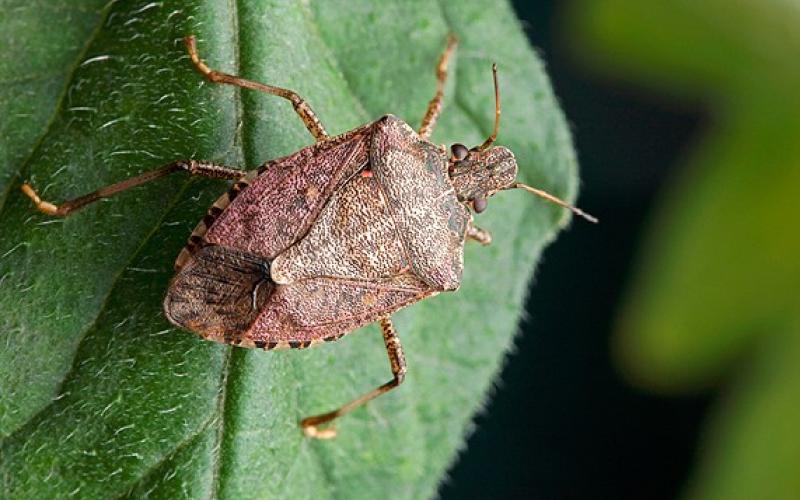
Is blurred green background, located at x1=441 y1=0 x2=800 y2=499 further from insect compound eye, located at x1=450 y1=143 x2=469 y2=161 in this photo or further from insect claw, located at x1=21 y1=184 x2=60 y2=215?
insect claw, located at x1=21 y1=184 x2=60 y2=215

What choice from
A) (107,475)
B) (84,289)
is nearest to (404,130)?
(84,289)

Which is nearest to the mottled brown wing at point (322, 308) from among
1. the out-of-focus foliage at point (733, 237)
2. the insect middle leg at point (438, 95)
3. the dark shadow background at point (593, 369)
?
the insect middle leg at point (438, 95)

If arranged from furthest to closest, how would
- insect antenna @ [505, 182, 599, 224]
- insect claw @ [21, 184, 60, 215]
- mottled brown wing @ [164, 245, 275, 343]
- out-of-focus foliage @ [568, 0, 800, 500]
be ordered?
out-of-focus foliage @ [568, 0, 800, 500], insect antenna @ [505, 182, 599, 224], insect claw @ [21, 184, 60, 215], mottled brown wing @ [164, 245, 275, 343]

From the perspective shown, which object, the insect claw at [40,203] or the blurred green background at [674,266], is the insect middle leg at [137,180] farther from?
the blurred green background at [674,266]

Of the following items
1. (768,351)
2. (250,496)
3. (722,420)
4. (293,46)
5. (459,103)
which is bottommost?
(722,420)

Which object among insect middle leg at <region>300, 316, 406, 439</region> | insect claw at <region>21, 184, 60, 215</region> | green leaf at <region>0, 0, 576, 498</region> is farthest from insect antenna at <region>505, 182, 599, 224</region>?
insect claw at <region>21, 184, 60, 215</region>

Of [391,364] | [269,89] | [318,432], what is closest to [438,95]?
[269,89]

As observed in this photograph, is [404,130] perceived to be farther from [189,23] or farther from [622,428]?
[622,428]
